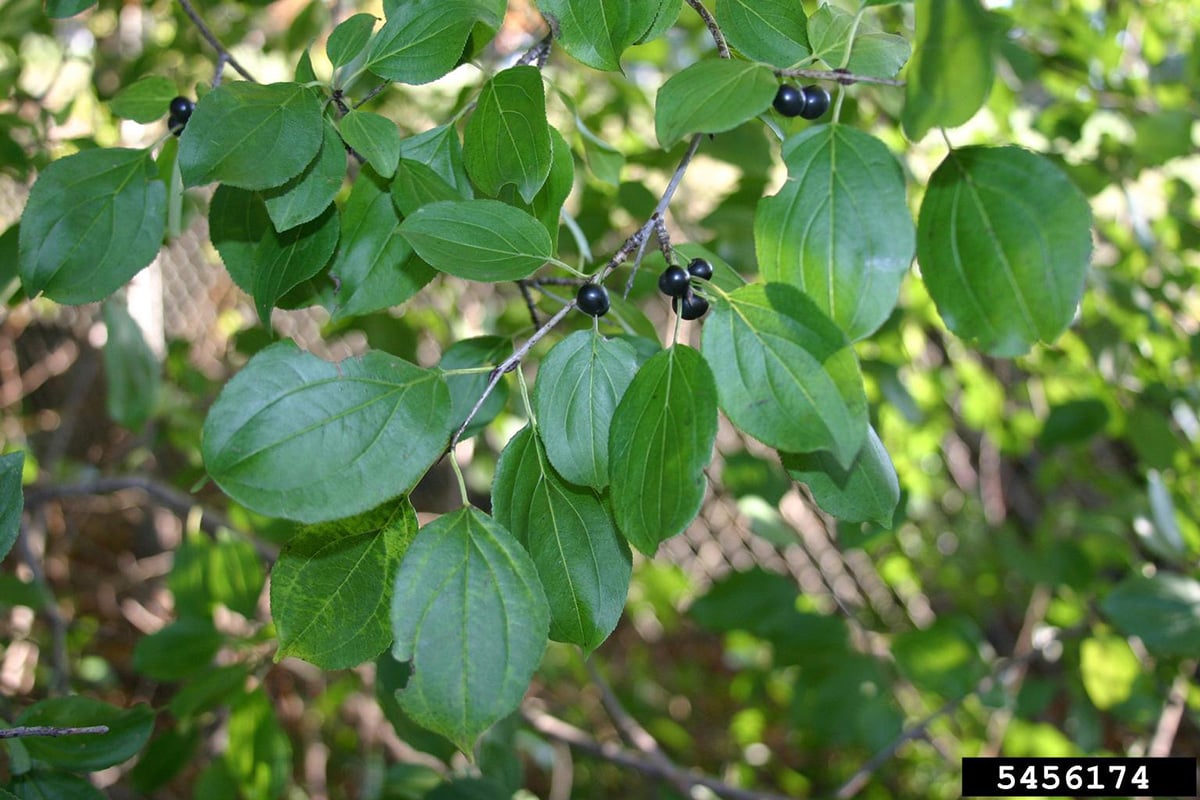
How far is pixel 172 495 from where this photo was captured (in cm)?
153

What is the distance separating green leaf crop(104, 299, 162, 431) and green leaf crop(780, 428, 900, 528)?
1203mm

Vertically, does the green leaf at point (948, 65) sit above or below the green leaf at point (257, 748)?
above

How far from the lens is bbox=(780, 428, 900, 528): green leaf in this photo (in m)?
0.66

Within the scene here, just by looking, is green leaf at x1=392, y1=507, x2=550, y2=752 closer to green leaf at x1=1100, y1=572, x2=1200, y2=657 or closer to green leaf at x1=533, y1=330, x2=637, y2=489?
green leaf at x1=533, y1=330, x2=637, y2=489

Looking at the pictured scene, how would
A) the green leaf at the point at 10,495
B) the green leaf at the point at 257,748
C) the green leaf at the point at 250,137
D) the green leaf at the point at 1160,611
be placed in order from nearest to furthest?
the green leaf at the point at 250,137 → the green leaf at the point at 10,495 → the green leaf at the point at 257,748 → the green leaf at the point at 1160,611

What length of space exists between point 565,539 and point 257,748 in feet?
2.65

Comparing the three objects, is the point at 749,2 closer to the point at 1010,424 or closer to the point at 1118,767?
the point at 1118,767

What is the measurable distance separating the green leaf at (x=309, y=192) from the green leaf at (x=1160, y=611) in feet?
4.31

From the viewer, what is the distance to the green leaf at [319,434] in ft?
1.89

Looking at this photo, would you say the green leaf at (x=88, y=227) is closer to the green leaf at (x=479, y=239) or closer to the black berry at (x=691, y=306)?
the green leaf at (x=479, y=239)

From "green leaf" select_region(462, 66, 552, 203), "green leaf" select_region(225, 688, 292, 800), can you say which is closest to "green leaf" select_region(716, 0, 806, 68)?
"green leaf" select_region(462, 66, 552, 203)

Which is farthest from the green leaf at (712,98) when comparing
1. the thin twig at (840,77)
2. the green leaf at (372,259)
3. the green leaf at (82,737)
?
the green leaf at (82,737)

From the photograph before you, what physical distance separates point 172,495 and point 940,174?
4.41 ft

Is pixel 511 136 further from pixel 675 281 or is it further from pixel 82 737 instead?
pixel 82 737
